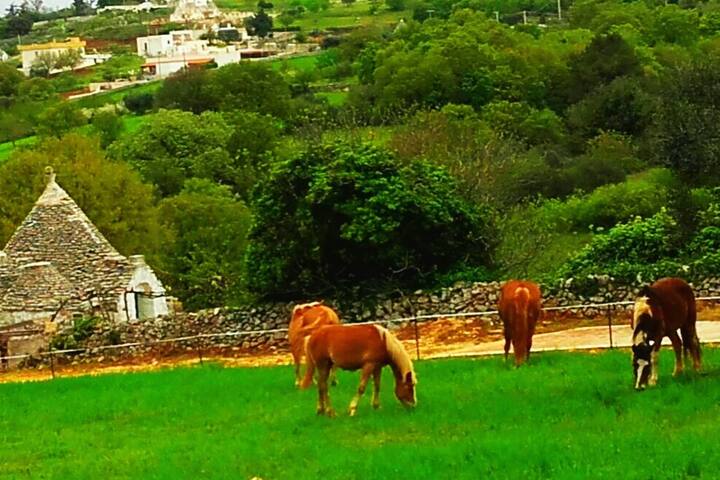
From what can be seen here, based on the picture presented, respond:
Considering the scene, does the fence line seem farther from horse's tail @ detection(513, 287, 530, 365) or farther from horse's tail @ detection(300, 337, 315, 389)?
horse's tail @ detection(300, 337, 315, 389)

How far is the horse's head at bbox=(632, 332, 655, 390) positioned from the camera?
2194 centimetres

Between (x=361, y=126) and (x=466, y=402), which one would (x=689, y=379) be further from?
(x=361, y=126)

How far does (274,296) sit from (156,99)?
110015mm

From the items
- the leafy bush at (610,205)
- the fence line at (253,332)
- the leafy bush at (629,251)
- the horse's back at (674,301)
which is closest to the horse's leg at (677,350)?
A: the horse's back at (674,301)

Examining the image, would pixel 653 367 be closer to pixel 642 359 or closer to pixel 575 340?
pixel 642 359

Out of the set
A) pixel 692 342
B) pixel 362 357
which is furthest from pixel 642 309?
pixel 362 357

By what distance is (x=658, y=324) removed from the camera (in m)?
22.2

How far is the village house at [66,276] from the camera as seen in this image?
42.2 meters

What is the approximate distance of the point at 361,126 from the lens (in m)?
74.1

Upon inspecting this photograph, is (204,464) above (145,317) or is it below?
above

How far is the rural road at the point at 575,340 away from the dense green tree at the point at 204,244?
15.8m

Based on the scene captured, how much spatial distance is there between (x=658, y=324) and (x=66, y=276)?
25.6m

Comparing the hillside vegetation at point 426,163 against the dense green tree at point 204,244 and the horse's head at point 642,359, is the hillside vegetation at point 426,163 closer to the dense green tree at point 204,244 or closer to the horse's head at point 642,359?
the dense green tree at point 204,244

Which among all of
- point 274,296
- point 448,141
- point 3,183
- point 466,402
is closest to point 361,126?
point 448,141
